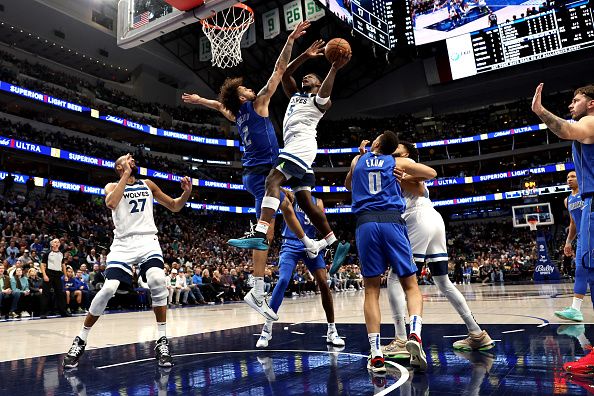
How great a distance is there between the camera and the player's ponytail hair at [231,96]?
5.06m

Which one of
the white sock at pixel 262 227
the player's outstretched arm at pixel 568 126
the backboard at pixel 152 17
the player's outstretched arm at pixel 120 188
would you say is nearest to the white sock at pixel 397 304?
the white sock at pixel 262 227

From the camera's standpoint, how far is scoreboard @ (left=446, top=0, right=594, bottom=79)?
2866cm

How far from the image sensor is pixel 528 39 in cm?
3016

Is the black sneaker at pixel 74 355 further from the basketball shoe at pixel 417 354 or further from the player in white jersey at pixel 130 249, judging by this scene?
the basketball shoe at pixel 417 354

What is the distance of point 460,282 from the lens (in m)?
27.0

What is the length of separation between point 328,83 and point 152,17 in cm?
600

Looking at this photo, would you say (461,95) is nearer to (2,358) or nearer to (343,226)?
(343,226)

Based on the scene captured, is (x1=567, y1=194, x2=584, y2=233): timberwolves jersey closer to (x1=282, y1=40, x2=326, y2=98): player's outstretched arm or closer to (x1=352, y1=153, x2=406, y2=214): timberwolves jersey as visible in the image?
(x1=352, y1=153, x2=406, y2=214): timberwolves jersey

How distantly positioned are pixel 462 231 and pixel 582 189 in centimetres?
Result: 3733

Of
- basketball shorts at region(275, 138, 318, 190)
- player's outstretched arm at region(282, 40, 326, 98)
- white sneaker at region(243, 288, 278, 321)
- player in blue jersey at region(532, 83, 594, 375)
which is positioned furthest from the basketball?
white sneaker at region(243, 288, 278, 321)

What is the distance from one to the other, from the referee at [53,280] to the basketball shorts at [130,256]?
6.68 meters

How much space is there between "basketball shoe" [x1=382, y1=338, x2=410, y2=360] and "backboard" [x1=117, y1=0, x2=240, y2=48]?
656 cm

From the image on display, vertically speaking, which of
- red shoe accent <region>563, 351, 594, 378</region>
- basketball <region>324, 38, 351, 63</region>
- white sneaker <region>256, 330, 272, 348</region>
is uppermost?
basketball <region>324, 38, 351, 63</region>

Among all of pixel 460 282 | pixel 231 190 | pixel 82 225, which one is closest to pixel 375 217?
pixel 82 225
